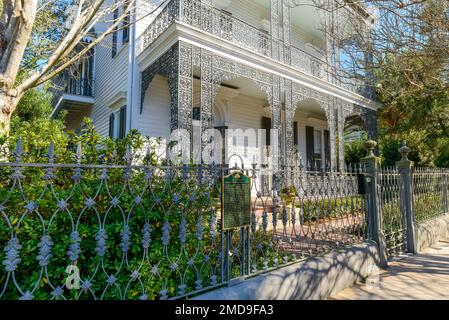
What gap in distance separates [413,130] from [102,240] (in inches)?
638

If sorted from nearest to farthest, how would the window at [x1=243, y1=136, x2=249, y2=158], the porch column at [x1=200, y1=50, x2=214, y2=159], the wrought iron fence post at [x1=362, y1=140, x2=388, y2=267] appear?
the wrought iron fence post at [x1=362, y1=140, x2=388, y2=267] → the porch column at [x1=200, y1=50, x2=214, y2=159] → the window at [x1=243, y1=136, x2=249, y2=158]

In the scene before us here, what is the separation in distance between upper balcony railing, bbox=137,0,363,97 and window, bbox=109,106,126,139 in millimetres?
1986

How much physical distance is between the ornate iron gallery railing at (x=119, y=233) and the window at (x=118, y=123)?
668 centimetres

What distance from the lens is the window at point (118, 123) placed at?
29.6 feet

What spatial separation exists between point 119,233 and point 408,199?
5.36 m

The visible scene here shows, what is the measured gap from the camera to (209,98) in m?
7.60

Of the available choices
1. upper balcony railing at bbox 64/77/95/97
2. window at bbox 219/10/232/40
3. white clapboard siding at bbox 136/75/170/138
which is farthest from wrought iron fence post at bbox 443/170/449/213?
upper balcony railing at bbox 64/77/95/97

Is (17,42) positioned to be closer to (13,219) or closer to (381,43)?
(13,219)

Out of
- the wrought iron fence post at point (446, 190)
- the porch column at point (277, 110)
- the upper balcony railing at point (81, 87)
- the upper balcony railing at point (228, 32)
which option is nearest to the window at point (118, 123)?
the upper balcony railing at point (228, 32)

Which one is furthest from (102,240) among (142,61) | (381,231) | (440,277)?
(142,61)

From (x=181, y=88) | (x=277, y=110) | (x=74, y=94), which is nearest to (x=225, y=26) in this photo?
(x=277, y=110)

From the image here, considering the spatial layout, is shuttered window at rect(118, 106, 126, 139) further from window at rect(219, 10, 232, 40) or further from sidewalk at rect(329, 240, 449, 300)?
sidewalk at rect(329, 240, 449, 300)

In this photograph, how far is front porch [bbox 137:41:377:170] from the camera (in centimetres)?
724
